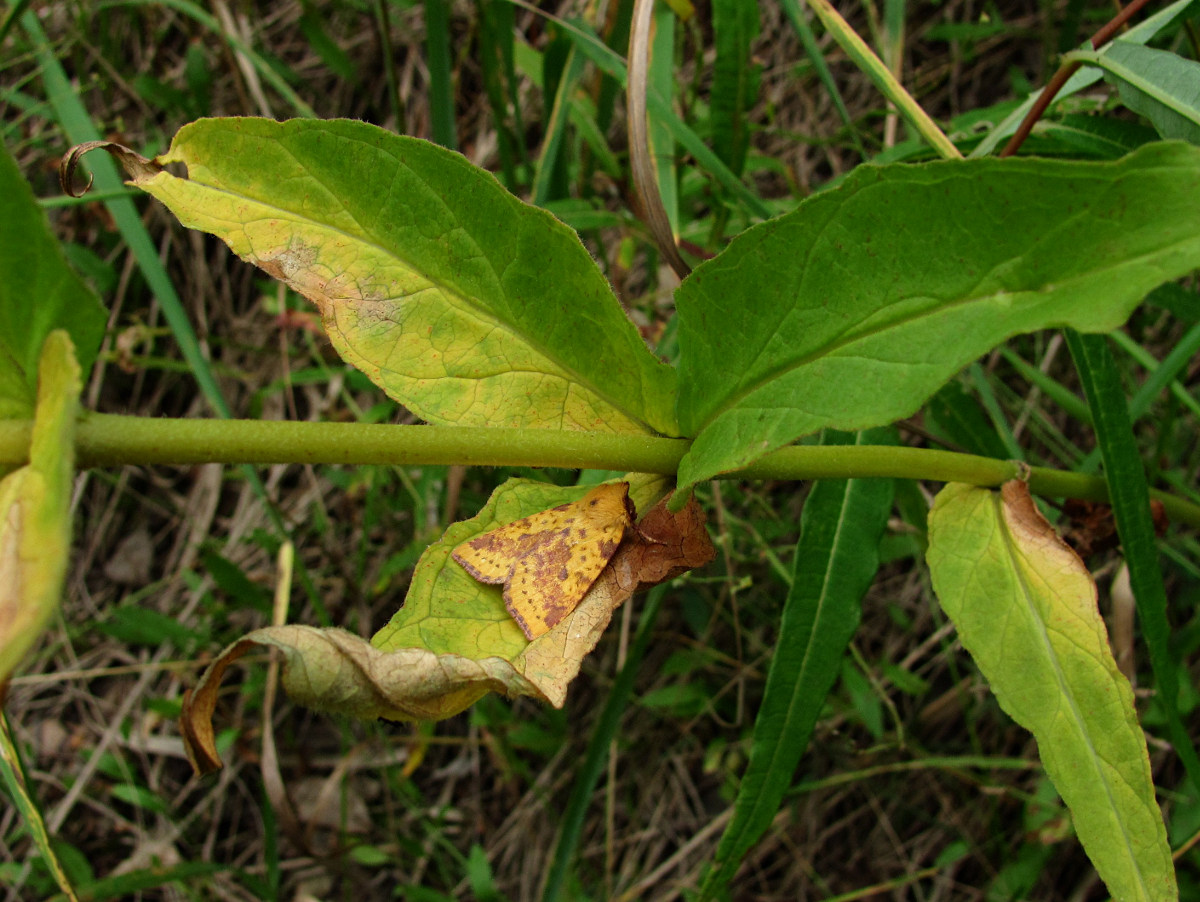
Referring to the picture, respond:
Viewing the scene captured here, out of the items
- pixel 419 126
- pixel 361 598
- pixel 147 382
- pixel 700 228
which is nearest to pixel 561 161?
pixel 700 228

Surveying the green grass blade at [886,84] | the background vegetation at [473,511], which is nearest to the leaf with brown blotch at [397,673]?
the background vegetation at [473,511]

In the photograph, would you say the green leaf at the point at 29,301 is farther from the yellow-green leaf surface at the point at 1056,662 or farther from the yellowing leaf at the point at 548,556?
the yellow-green leaf surface at the point at 1056,662

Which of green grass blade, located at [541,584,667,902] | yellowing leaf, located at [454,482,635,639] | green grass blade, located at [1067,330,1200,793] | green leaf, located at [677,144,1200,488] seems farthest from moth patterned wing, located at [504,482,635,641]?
green grass blade, located at [541,584,667,902]

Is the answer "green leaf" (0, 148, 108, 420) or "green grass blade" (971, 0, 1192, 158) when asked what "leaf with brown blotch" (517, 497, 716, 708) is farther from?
"green grass blade" (971, 0, 1192, 158)

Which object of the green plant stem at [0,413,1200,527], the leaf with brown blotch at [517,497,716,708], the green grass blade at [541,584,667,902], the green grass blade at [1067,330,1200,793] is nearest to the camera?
the green plant stem at [0,413,1200,527]

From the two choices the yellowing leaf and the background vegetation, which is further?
the background vegetation

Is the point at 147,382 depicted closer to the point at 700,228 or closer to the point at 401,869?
the point at 401,869
